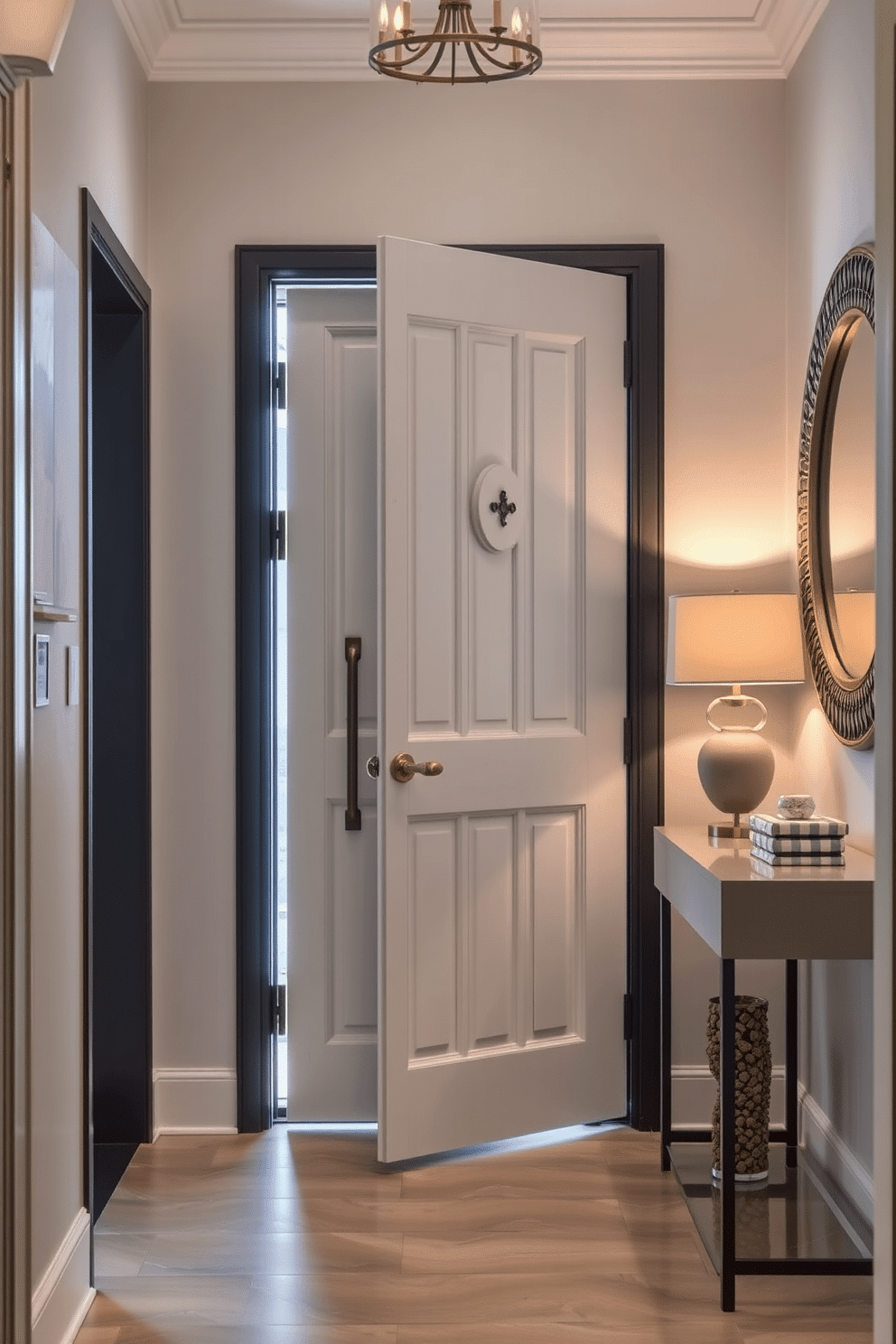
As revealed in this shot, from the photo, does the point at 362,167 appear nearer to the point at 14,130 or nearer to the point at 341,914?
the point at 14,130

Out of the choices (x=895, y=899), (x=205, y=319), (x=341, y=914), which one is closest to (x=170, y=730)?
(x=341, y=914)

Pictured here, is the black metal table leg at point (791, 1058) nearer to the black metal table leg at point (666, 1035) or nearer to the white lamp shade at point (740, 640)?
the black metal table leg at point (666, 1035)

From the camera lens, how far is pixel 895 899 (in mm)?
1483

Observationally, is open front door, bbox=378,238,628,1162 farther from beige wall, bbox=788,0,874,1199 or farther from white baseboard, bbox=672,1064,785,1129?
beige wall, bbox=788,0,874,1199

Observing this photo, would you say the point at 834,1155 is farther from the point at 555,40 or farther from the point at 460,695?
the point at 555,40

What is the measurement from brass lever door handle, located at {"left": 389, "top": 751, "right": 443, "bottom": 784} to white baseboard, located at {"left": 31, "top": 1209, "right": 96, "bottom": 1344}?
45.6 inches

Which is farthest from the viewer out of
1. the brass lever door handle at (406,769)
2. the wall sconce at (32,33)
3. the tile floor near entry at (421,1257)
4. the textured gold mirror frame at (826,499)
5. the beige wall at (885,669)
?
the brass lever door handle at (406,769)

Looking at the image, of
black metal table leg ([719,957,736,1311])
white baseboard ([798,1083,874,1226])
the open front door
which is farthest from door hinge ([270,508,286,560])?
white baseboard ([798,1083,874,1226])

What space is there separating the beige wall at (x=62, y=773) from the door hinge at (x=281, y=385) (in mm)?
755

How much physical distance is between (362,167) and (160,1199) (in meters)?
2.61

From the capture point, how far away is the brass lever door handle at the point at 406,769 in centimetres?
313

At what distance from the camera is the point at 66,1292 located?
2.37m

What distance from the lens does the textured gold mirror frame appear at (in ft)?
8.99

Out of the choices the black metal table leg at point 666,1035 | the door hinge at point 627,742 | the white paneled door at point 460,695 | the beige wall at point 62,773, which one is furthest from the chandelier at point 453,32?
the black metal table leg at point 666,1035
